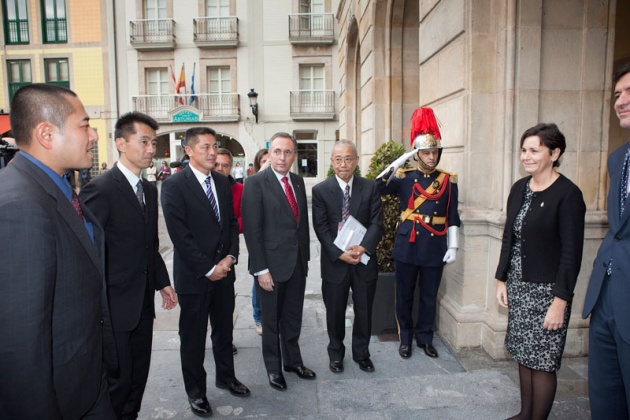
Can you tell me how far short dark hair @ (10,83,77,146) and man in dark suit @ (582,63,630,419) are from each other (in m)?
2.72

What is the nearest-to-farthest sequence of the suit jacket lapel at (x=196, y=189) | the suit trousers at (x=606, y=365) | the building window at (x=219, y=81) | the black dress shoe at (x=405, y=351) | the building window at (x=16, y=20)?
the suit trousers at (x=606, y=365), the suit jacket lapel at (x=196, y=189), the black dress shoe at (x=405, y=351), the building window at (x=219, y=81), the building window at (x=16, y=20)

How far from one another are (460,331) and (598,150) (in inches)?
86.6

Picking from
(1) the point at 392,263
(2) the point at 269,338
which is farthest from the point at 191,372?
(1) the point at 392,263

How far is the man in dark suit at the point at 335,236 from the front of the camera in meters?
4.08

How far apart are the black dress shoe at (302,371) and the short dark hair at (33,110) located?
3029 mm

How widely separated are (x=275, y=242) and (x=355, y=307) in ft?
3.46

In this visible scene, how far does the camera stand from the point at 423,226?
4.32 meters

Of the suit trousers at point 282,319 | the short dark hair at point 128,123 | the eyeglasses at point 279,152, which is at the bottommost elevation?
the suit trousers at point 282,319

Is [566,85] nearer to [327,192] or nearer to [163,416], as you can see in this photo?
[327,192]

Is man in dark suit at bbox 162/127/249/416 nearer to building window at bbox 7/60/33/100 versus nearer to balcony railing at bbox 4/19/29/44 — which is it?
building window at bbox 7/60/33/100

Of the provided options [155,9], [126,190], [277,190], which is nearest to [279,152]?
[277,190]

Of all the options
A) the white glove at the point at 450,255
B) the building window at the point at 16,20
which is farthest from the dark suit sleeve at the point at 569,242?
the building window at the point at 16,20

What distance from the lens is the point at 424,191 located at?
4.33m

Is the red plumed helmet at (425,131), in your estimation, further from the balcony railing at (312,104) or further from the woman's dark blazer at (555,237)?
the balcony railing at (312,104)
